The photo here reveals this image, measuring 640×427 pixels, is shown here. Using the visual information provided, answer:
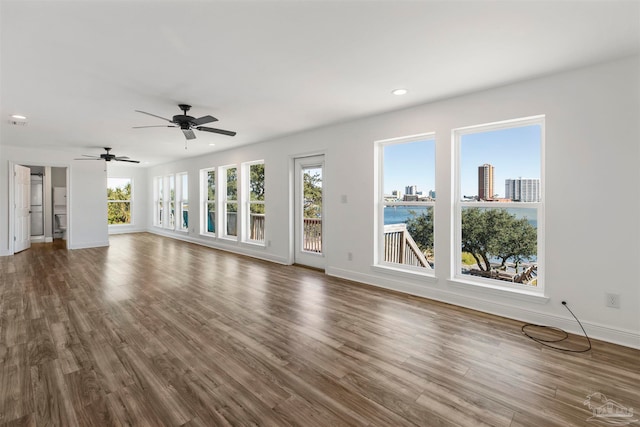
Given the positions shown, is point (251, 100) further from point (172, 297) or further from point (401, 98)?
point (172, 297)

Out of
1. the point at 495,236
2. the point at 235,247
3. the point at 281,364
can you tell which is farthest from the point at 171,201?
the point at 495,236

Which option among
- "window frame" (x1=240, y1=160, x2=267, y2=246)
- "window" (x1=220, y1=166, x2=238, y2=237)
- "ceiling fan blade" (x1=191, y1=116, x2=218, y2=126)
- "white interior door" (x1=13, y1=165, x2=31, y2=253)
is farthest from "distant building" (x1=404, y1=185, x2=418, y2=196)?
"white interior door" (x1=13, y1=165, x2=31, y2=253)

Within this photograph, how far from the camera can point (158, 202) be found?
1077 centimetres

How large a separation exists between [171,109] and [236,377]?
11.4 ft

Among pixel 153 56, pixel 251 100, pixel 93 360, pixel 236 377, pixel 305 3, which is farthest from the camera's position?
pixel 251 100

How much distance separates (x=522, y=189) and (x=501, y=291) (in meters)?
1.15

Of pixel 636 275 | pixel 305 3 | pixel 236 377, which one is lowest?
pixel 236 377

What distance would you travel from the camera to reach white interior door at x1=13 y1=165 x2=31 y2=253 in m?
7.00

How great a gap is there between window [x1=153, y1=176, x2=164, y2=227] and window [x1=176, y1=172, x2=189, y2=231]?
156 cm

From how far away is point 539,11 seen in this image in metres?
1.99

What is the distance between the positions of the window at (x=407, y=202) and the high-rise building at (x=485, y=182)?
1.85 feet

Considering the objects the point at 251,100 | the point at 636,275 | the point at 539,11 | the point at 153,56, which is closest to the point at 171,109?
the point at 251,100

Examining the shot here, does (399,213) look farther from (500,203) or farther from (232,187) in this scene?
(232,187)

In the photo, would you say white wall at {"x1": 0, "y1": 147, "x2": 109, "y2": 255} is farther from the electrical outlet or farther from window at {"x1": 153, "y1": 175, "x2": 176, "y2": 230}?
the electrical outlet
